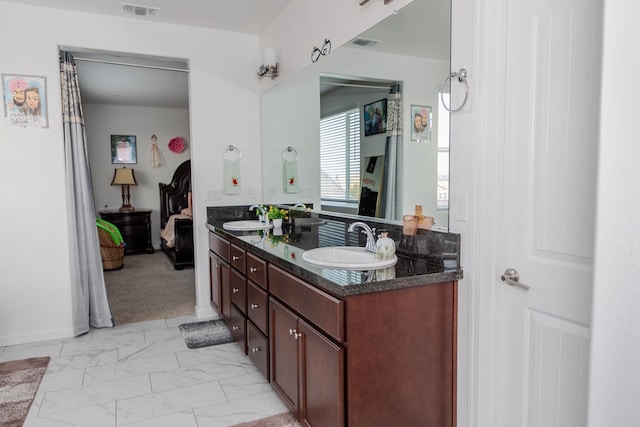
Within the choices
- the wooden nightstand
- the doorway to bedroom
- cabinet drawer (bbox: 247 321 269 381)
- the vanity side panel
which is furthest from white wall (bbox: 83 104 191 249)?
the vanity side panel

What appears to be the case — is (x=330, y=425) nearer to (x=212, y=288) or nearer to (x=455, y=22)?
(x=455, y=22)

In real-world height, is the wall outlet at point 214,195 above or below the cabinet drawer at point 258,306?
above

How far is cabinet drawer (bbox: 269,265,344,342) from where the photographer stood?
159 centimetres

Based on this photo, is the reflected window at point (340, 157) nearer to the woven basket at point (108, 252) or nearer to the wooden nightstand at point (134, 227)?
the woven basket at point (108, 252)

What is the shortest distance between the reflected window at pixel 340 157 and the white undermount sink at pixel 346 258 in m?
0.52

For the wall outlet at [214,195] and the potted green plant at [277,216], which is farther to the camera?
the wall outlet at [214,195]

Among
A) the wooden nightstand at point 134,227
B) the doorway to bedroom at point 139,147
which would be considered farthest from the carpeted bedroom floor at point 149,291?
the wooden nightstand at point 134,227

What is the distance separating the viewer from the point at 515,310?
5.33 ft

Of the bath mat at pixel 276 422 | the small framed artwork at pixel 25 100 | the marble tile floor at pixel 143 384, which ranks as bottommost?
the marble tile floor at pixel 143 384

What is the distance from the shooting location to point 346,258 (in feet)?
6.98

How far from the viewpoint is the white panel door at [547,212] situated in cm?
137

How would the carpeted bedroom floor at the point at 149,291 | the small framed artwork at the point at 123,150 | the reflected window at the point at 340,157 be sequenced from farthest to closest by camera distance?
the small framed artwork at the point at 123,150, the carpeted bedroom floor at the point at 149,291, the reflected window at the point at 340,157

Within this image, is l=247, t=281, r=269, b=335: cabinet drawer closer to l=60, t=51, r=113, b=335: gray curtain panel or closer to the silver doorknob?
the silver doorknob

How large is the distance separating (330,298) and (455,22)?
122 cm
